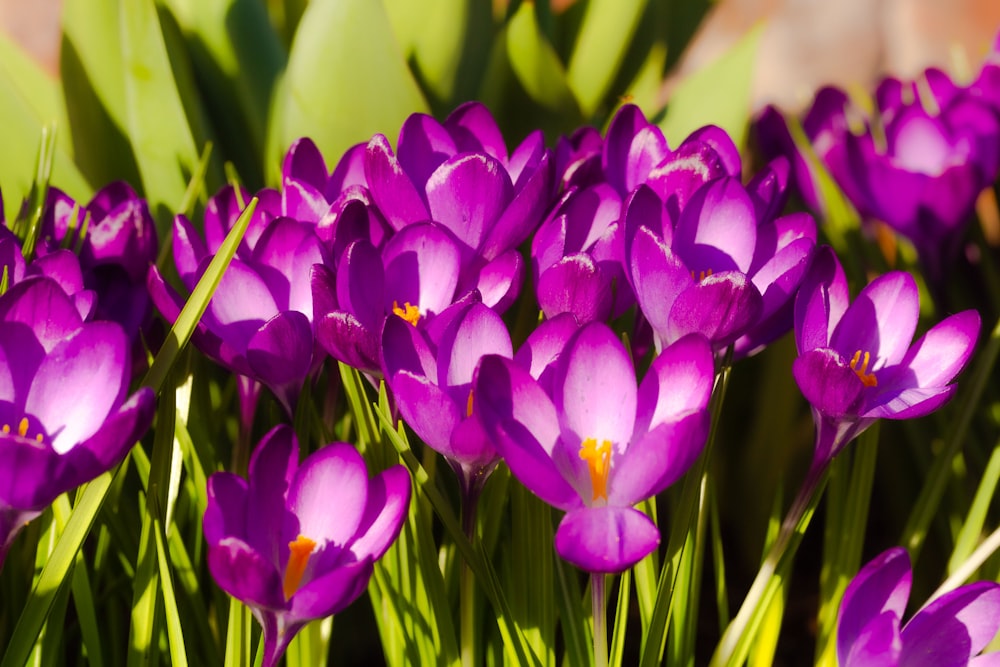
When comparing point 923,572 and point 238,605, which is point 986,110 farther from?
point 238,605

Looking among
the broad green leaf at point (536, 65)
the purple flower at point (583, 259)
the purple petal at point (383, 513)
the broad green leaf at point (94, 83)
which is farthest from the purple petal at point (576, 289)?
the broad green leaf at point (94, 83)

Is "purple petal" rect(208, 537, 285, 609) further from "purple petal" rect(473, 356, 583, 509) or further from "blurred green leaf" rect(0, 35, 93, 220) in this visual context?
"blurred green leaf" rect(0, 35, 93, 220)

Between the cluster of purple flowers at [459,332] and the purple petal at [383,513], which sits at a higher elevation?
the cluster of purple flowers at [459,332]

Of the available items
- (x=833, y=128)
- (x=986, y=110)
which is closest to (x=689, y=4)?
(x=833, y=128)

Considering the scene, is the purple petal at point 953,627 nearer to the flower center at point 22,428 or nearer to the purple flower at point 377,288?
the purple flower at point 377,288

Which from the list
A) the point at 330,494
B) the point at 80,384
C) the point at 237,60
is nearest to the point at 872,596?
the point at 330,494

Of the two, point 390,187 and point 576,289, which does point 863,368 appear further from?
point 390,187

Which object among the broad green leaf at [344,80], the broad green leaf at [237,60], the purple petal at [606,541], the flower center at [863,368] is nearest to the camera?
the purple petal at [606,541]
